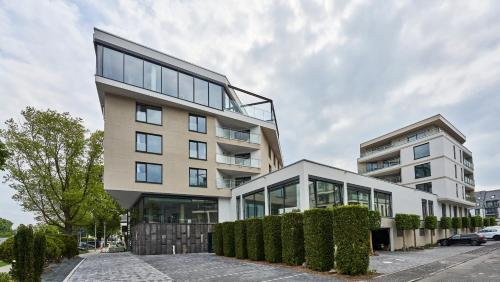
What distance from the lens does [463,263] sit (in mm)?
18891

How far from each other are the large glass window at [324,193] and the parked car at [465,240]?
17968 millimetres

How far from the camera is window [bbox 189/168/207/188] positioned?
33.1 meters

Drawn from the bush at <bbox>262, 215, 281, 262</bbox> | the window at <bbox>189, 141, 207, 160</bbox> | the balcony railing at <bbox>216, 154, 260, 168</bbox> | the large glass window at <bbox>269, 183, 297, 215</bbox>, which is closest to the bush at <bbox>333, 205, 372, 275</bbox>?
the bush at <bbox>262, 215, 281, 262</bbox>

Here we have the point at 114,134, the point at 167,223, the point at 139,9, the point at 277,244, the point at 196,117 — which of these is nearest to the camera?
the point at 139,9

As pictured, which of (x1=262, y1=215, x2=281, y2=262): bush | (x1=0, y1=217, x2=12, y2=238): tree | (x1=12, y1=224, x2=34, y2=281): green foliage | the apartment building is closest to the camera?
(x1=12, y1=224, x2=34, y2=281): green foliage

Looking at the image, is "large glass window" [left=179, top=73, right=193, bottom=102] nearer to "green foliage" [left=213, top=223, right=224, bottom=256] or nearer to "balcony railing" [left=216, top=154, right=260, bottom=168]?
"balcony railing" [left=216, top=154, right=260, bottom=168]

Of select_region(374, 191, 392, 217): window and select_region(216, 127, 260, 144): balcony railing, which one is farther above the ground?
select_region(216, 127, 260, 144): balcony railing

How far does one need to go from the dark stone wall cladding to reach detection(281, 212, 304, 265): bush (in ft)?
51.1

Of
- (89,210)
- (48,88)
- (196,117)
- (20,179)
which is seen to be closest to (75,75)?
(48,88)

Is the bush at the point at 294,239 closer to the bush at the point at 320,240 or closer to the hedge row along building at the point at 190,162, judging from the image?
the bush at the point at 320,240

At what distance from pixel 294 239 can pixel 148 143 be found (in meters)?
17.6

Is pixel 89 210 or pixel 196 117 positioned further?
pixel 89 210

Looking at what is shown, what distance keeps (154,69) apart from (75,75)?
10008 millimetres

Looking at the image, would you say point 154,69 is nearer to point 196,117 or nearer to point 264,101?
point 196,117
